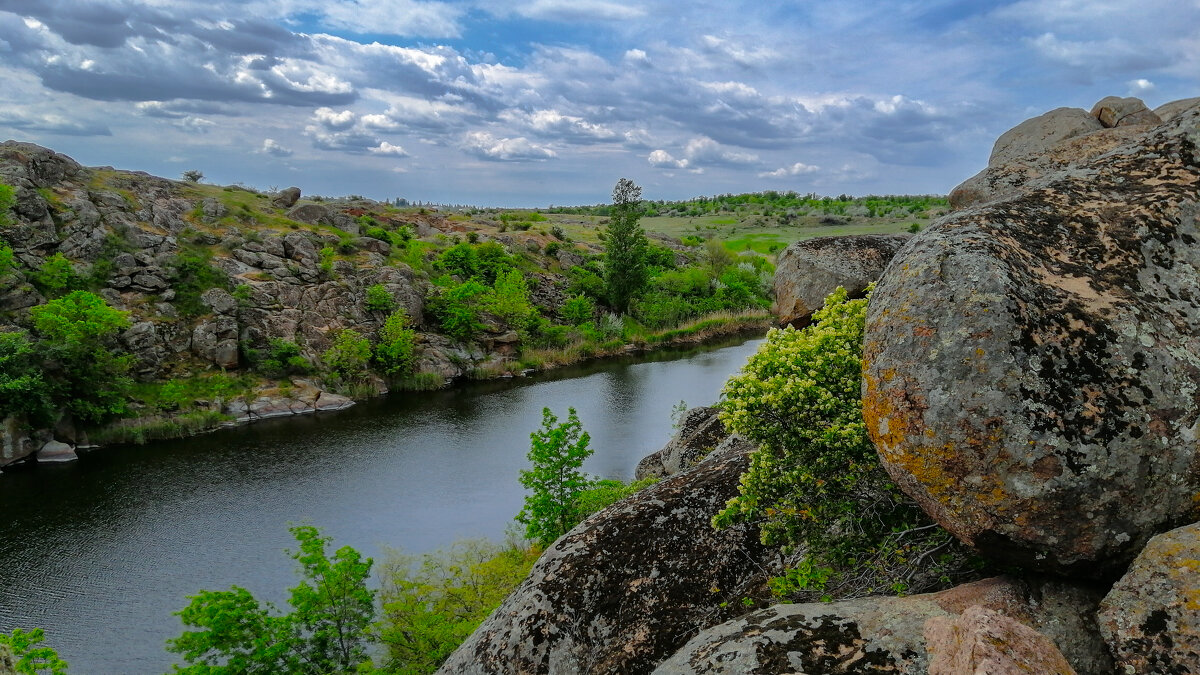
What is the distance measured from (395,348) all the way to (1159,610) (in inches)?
2407

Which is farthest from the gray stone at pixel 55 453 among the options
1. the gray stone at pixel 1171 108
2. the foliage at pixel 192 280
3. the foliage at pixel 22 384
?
the gray stone at pixel 1171 108

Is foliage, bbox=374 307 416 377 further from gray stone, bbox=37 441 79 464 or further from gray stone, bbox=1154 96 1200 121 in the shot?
gray stone, bbox=1154 96 1200 121

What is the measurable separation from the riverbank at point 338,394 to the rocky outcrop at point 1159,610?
53668 millimetres

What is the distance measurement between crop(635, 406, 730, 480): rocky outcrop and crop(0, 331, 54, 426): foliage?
1598 inches

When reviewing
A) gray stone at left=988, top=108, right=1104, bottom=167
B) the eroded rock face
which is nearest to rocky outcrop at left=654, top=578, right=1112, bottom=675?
the eroded rock face

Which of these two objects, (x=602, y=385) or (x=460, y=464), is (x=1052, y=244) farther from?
(x=602, y=385)

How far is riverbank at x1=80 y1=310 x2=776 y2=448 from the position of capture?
47.5 meters

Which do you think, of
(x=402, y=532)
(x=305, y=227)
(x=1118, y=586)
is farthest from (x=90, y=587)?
(x=305, y=227)

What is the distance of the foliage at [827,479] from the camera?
8898 millimetres

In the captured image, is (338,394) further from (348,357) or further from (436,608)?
(436,608)

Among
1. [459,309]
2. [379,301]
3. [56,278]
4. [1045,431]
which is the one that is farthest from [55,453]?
[1045,431]

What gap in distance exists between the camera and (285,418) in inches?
2083

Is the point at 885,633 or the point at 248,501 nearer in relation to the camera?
the point at 885,633

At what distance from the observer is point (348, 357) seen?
6003 cm
